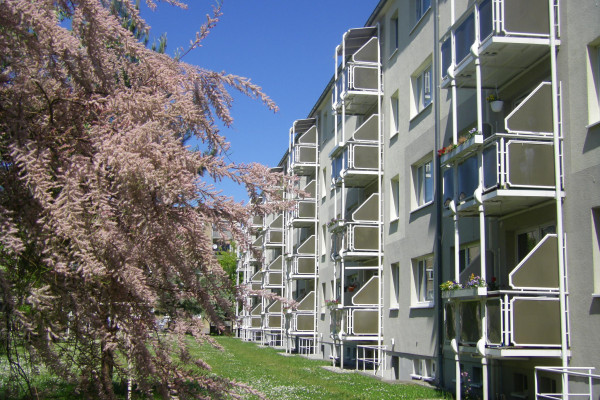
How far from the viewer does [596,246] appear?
11.0 metres

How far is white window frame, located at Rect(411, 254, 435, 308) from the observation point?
745 inches

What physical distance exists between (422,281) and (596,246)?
9007mm

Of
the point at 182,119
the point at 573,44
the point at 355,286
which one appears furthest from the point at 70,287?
the point at 355,286

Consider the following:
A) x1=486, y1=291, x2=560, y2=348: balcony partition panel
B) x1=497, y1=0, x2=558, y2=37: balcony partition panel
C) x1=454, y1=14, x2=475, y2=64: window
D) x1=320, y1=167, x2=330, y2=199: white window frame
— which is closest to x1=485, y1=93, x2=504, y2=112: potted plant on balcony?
x1=454, y1=14, x2=475, y2=64: window

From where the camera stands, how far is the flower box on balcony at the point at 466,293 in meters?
12.9

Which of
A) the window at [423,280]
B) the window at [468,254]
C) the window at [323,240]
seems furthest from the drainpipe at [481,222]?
the window at [323,240]

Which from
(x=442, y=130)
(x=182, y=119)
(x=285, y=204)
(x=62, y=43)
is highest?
(x=442, y=130)

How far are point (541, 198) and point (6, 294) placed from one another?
10721mm

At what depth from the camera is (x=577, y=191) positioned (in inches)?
456

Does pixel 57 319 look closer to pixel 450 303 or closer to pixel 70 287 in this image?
pixel 70 287

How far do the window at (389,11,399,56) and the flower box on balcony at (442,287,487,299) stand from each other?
452 inches

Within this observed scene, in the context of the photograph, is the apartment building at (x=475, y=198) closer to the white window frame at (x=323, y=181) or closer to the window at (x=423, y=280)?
the window at (x=423, y=280)

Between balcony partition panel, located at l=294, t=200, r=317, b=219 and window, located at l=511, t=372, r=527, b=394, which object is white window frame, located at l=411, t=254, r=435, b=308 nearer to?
window, located at l=511, t=372, r=527, b=394

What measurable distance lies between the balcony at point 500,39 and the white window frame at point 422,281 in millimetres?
5874
